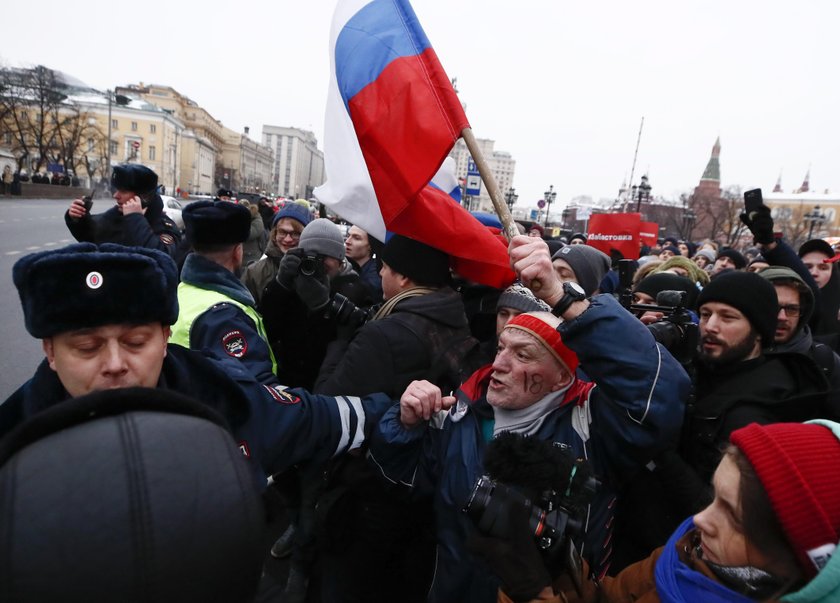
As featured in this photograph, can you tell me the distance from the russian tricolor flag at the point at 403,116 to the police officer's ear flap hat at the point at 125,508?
5.32ft

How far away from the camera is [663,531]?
2.10 m

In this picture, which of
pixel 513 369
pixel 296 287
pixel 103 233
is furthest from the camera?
pixel 103 233

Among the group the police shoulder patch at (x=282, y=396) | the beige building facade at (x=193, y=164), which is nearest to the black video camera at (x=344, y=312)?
the police shoulder patch at (x=282, y=396)

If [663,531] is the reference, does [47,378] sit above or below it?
above

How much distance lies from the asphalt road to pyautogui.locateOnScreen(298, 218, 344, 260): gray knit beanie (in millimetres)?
3526

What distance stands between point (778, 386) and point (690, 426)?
1.28 ft

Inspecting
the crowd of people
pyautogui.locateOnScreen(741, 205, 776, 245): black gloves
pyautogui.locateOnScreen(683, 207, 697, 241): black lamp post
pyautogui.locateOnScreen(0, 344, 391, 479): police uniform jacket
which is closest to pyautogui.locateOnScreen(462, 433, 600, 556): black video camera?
the crowd of people

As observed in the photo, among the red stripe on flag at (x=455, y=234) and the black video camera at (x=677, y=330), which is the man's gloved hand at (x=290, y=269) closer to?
the red stripe on flag at (x=455, y=234)

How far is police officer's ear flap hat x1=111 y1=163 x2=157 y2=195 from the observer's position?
4.24 meters

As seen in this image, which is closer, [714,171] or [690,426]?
[690,426]

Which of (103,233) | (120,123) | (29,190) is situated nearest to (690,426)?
(103,233)

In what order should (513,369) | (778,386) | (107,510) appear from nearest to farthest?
(107,510) < (513,369) < (778,386)

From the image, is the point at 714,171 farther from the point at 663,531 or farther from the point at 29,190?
the point at 663,531

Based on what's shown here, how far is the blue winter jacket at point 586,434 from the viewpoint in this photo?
1699 millimetres
